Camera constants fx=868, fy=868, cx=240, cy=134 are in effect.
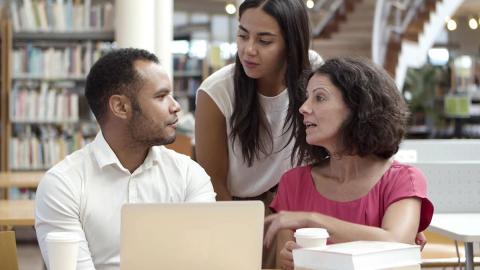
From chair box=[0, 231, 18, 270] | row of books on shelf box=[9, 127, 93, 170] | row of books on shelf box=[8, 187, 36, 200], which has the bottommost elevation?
row of books on shelf box=[8, 187, 36, 200]

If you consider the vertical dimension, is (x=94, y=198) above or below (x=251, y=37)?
below

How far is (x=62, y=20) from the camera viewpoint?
25.0 ft

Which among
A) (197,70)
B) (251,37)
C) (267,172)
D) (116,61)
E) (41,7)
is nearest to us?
(116,61)

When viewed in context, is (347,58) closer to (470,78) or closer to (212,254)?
(212,254)

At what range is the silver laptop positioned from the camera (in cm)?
157

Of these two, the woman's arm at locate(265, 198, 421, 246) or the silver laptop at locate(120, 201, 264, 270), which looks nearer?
the silver laptop at locate(120, 201, 264, 270)

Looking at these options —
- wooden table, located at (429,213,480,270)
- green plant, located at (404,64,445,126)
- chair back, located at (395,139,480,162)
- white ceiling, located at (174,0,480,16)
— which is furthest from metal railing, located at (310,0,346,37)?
wooden table, located at (429,213,480,270)

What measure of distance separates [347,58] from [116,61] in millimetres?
597

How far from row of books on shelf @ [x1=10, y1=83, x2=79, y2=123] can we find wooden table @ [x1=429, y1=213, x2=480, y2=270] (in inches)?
189

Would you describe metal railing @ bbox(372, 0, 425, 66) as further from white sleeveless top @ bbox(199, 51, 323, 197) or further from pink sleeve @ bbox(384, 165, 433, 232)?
pink sleeve @ bbox(384, 165, 433, 232)

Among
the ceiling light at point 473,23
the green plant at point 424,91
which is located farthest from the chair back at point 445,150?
the ceiling light at point 473,23

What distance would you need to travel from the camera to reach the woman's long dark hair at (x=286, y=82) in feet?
8.44

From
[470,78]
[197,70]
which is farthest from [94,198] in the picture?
[470,78]

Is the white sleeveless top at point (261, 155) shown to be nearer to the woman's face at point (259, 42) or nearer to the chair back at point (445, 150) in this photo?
the woman's face at point (259, 42)
